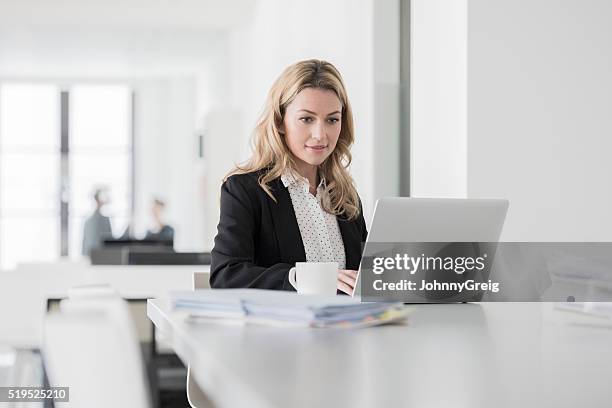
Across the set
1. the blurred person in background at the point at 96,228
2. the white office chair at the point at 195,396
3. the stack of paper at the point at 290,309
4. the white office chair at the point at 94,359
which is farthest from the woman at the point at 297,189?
the blurred person in background at the point at 96,228

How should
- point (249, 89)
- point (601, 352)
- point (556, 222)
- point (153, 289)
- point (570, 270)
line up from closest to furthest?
1. point (601, 352)
2. point (570, 270)
3. point (556, 222)
4. point (153, 289)
5. point (249, 89)

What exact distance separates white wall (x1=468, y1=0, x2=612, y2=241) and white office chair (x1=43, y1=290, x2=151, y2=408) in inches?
121

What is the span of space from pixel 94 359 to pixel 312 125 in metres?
1.90

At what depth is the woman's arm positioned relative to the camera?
2.17m

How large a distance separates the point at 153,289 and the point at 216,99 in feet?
27.4

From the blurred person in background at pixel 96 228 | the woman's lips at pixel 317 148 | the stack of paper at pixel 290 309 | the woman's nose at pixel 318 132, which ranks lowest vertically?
the blurred person in background at pixel 96 228

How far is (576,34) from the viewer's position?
151 inches

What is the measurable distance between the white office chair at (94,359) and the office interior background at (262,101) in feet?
10.1

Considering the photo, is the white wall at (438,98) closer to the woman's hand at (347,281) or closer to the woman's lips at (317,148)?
the woman's lips at (317,148)

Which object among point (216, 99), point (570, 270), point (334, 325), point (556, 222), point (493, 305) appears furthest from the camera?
point (216, 99)

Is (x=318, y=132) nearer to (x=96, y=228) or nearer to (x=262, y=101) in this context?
(x=262, y=101)

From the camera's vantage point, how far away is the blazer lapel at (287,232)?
2502 millimetres

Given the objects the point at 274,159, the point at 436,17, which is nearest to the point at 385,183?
the point at 436,17

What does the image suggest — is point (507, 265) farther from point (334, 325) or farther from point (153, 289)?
point (334, 325)
